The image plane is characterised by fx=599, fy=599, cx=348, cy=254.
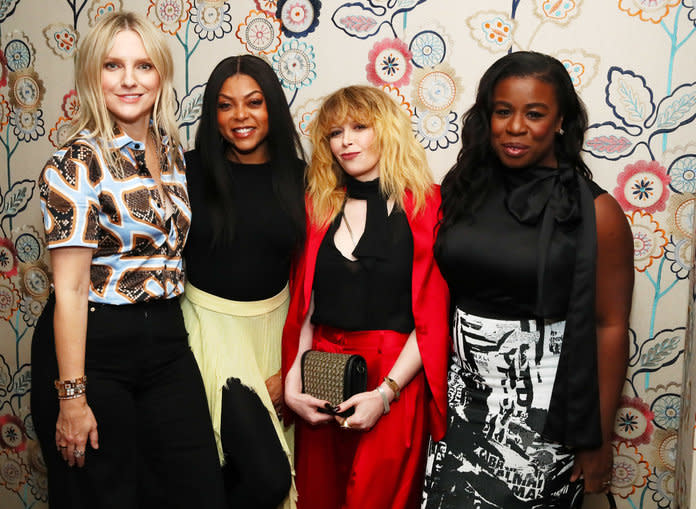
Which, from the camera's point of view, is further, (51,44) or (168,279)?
(51,44)

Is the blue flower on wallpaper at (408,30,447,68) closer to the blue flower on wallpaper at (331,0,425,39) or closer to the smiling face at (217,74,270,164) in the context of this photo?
the blue flower on wallpaper at (331,0,425,39)

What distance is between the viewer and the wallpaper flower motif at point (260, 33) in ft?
6.74

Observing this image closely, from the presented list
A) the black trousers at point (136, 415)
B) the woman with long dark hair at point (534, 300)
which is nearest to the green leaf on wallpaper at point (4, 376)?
the black trousers at point (136, 415)

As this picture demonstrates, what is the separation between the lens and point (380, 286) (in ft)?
5.56

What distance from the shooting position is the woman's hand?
55.7 inches

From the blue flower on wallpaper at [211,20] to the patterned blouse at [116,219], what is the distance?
74 centimetres

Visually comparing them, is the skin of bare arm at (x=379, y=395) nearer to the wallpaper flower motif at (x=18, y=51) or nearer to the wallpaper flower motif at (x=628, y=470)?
the wallpaper flower motif at (x=628, y=470)

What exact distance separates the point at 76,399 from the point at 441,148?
51.0 inches

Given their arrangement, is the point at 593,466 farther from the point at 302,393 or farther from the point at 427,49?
the point at 427,49

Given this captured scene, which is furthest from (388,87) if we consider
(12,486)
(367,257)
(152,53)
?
(12,486)

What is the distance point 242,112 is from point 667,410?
158 cm

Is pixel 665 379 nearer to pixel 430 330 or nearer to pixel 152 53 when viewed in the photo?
pixel 430 330

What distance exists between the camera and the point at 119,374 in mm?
1495

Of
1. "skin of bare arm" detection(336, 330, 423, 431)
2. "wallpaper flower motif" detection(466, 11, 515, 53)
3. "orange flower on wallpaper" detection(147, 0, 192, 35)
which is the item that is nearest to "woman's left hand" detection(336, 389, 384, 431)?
"skin of bare arm" detection(336, 330, 423, 431)
